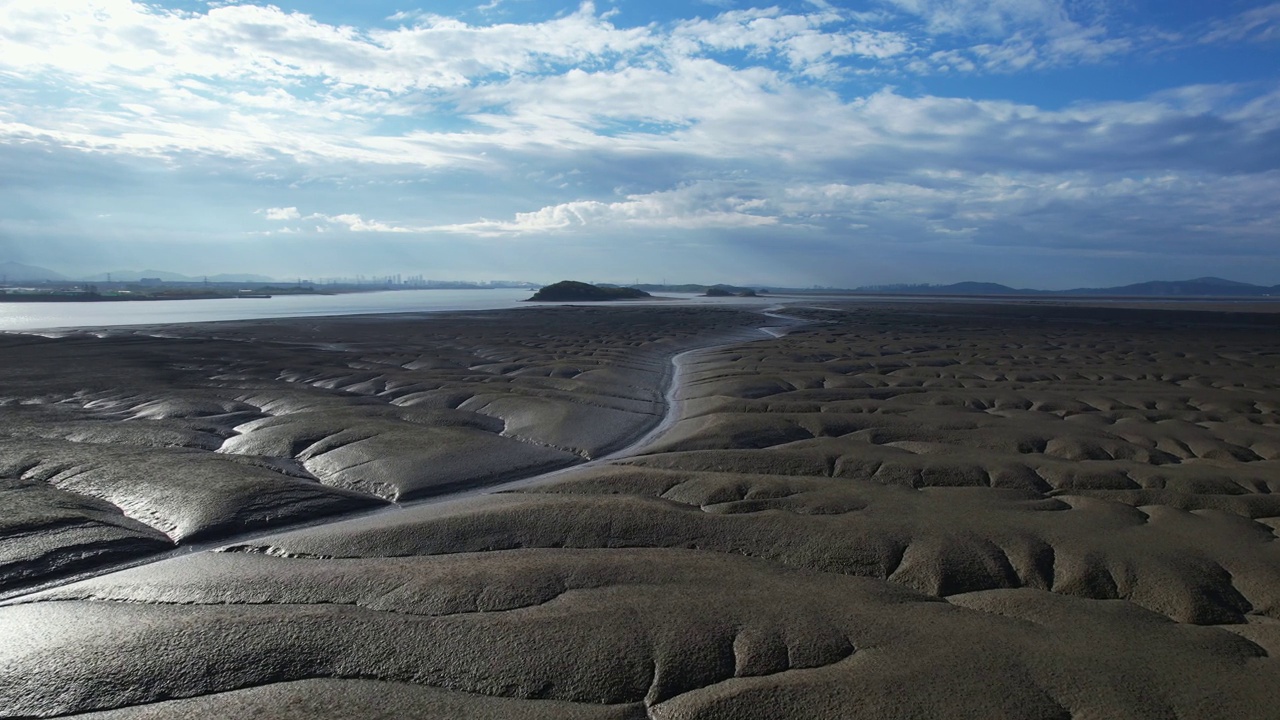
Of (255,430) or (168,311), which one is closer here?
(255,430)

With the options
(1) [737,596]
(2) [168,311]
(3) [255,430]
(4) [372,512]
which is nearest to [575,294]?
(2) [168,311]

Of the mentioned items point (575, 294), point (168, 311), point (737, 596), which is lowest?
point (737, 596)

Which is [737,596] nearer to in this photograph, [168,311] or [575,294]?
[168,311]

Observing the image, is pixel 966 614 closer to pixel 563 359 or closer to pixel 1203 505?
pixel 1203 505

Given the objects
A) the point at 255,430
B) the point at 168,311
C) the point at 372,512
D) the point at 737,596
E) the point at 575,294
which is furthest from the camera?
the point at 575,294

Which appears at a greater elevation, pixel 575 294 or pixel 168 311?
pixel 575 294

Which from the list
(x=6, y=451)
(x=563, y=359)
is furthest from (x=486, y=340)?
(x=6, y=451)
